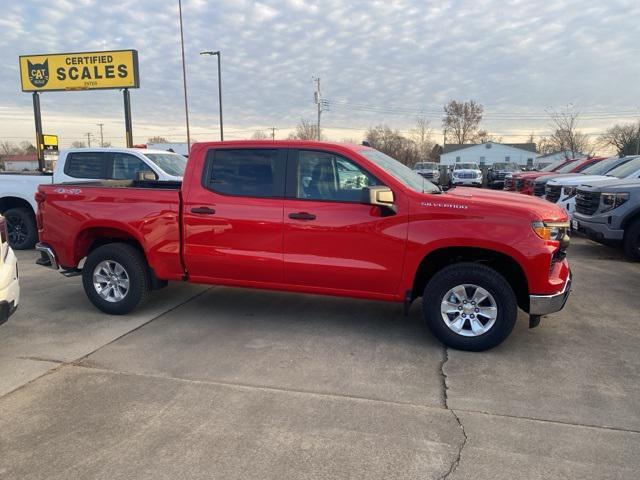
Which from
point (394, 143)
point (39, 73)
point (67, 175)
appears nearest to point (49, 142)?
point (39, 73)

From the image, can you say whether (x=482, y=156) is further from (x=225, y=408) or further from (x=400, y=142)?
(x=225, y=408)

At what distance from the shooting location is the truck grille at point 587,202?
8.56 meters

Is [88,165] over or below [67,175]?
over

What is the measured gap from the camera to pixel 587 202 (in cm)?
884

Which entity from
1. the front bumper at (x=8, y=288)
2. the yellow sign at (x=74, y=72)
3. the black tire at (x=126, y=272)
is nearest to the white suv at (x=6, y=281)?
the front bumper at (x=8, y=288)

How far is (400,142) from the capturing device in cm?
7588

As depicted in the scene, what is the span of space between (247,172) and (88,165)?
5.59 meters

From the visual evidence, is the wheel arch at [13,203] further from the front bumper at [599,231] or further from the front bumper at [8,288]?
the front bumper at [599,231]

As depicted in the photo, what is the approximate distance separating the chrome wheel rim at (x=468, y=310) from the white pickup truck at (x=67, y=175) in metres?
6.37

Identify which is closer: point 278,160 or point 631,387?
point 631,387

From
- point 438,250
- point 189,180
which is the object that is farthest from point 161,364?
point 438,250

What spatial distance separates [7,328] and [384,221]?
13.1 feet

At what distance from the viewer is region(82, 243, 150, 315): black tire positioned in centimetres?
533

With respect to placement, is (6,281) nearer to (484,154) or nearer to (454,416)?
(454,416)
